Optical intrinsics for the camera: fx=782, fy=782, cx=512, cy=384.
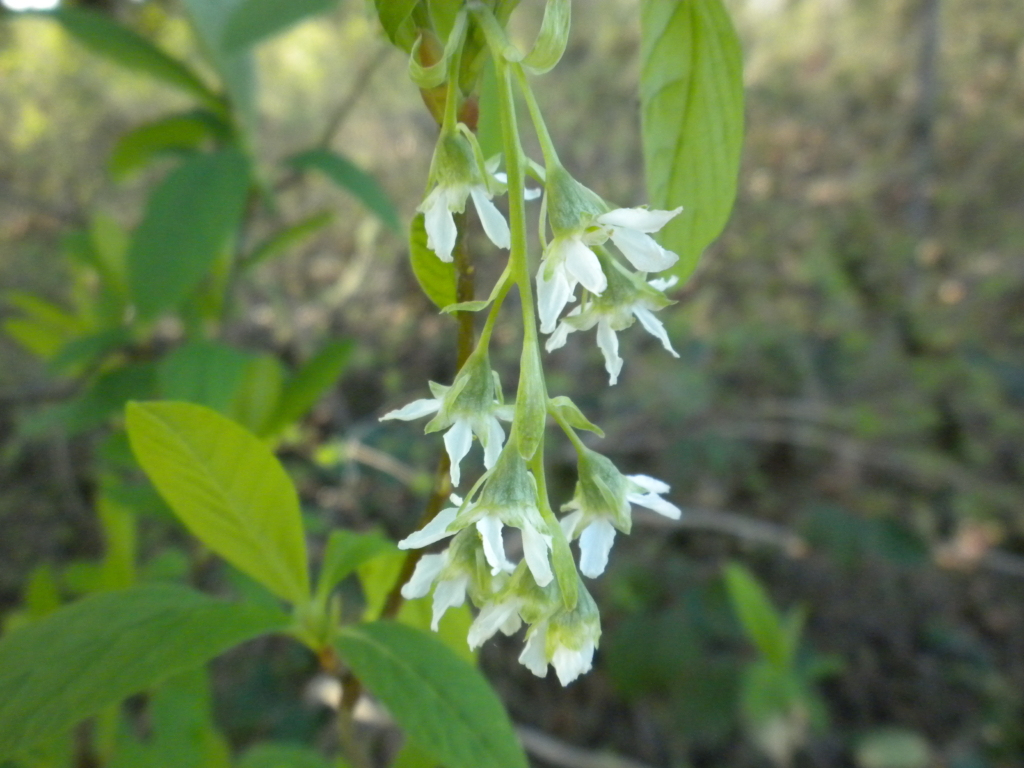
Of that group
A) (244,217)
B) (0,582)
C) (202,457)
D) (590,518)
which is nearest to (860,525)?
(244,217)

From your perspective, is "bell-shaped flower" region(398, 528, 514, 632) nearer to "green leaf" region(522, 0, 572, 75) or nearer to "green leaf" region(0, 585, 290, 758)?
"green leaf" region(0, 585, 290, 758)

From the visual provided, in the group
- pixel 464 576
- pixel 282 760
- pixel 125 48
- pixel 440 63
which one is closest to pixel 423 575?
pixel 464 576

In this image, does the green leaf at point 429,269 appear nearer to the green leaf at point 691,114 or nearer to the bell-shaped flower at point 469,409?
the bell-shaped flower at point 469,409

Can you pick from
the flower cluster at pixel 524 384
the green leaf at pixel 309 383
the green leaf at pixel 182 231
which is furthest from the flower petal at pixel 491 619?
the green leaf at pixel 182 231

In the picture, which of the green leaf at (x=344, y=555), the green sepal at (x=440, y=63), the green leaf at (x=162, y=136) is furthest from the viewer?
the green leaf at (x=162, y=136)

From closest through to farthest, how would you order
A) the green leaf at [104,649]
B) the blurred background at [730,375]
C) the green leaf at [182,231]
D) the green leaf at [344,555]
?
the green leaf at [104,649]
the green leaf at [344,555]
the green leaf at [182,231]
the blurred background at [730,375]

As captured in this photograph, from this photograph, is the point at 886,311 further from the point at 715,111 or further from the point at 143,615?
the point at 143,615

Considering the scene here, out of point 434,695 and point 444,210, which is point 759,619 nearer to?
point 434,695

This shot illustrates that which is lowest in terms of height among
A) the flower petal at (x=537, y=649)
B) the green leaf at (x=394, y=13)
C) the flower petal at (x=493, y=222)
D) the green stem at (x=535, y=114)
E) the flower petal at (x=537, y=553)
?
the flower petal at (x=537, y=649)
